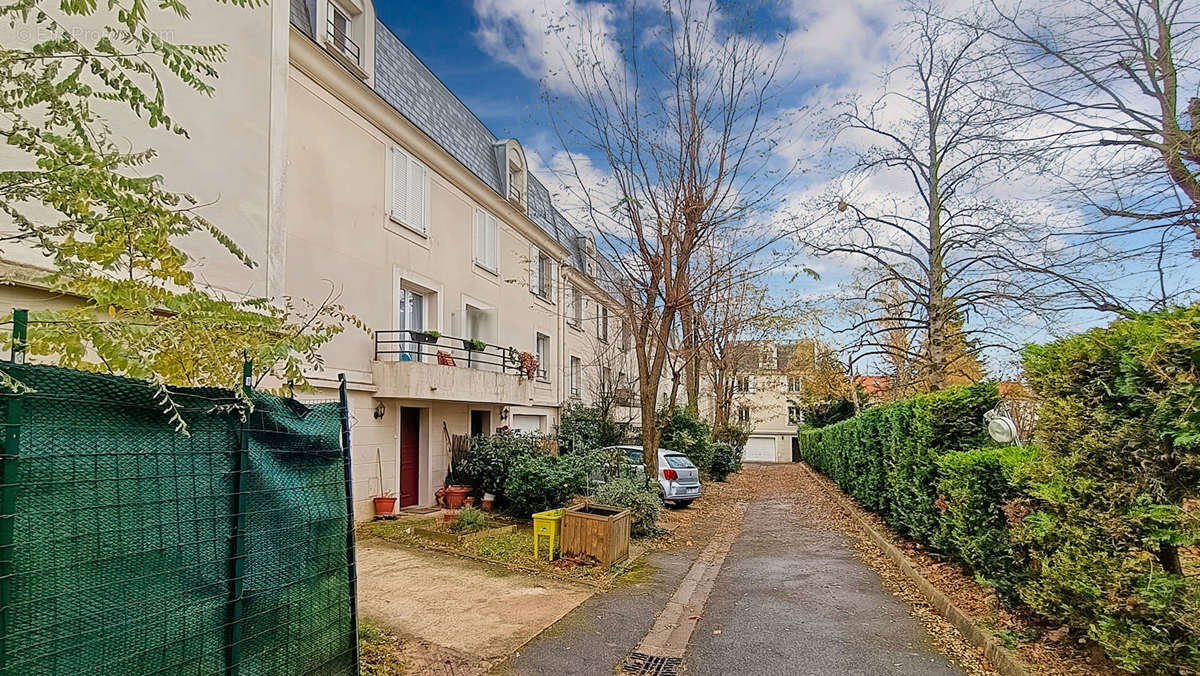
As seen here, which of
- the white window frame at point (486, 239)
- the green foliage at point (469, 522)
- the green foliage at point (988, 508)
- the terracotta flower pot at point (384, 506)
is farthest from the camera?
the white window frame at point (486, 239)

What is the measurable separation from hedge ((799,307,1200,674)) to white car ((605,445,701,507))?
9432mm

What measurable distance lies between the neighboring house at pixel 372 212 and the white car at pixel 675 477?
3.61 metres

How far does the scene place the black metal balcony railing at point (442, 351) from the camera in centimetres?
1292

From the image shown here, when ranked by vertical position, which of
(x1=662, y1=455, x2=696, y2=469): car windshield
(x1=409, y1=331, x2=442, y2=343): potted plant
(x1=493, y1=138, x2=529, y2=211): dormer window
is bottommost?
(x1=662, y1=455, x2=696, y2=469): car windshield

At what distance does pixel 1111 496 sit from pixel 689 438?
1885 cm

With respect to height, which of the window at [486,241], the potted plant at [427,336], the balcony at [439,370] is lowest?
the balcony at [439,370]

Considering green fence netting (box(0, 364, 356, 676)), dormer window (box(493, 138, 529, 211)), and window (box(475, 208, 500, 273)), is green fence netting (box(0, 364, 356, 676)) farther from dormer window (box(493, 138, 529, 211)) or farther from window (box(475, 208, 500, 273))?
dormer window (box(493, 138, 529, 211))

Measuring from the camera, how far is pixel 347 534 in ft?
14.3

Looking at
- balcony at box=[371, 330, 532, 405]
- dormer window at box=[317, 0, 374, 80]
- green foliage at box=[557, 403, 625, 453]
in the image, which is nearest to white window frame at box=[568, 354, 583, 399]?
green foliage at box=[557, 403, 625, 453]

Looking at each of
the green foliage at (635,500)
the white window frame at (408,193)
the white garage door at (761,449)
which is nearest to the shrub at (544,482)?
the green foliage at (635,500)

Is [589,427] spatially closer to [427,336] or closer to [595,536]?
[427,336]

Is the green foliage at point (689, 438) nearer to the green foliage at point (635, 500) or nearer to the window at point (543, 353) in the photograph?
the window at point (543, 353)

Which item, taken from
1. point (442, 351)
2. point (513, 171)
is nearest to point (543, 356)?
point (513, 171)

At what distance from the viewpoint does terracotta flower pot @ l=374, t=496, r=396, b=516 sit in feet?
40.3
